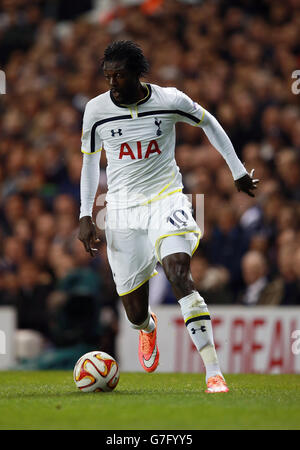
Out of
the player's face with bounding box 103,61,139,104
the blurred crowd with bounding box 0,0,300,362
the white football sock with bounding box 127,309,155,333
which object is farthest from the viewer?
the blurred crowd with bounding box 0,0,300,362

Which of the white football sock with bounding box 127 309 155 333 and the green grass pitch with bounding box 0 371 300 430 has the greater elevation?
the white football sock with bounding box 127 309 155 333

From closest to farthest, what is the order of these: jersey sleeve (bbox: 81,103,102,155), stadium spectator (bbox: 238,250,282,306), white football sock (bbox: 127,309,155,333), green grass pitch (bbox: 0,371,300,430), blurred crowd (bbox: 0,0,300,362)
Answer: green grass pitch (bbox: 0,371,300,430) < jersey sleeve (bbox: 81,103,102,155) < white football sock (bbox: 127,309,155,333) < stadium spectator (bbox: 238,250,282,306) < blurred crowd (bbox: 0,0,300,362)

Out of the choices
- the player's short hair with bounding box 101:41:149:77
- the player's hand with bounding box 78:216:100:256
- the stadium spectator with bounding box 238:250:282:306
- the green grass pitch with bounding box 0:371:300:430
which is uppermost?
the player's short hair with bounding box 101:41:149:77

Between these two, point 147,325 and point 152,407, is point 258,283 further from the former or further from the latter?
point 152,407

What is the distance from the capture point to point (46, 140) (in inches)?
561

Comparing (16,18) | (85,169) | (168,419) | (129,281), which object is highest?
(16,18)

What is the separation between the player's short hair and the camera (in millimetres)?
6367

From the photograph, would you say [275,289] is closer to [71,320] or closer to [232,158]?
[71,320]

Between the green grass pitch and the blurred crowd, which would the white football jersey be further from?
the blurred crowd

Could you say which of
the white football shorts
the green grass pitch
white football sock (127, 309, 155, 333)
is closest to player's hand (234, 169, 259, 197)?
the white football shorts

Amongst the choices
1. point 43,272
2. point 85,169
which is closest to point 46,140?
point 43,272

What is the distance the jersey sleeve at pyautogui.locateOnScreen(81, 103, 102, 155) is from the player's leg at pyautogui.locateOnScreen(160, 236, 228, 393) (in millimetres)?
1201

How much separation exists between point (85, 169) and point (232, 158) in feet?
3.78

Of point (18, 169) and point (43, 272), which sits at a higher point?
point (18, 169)
